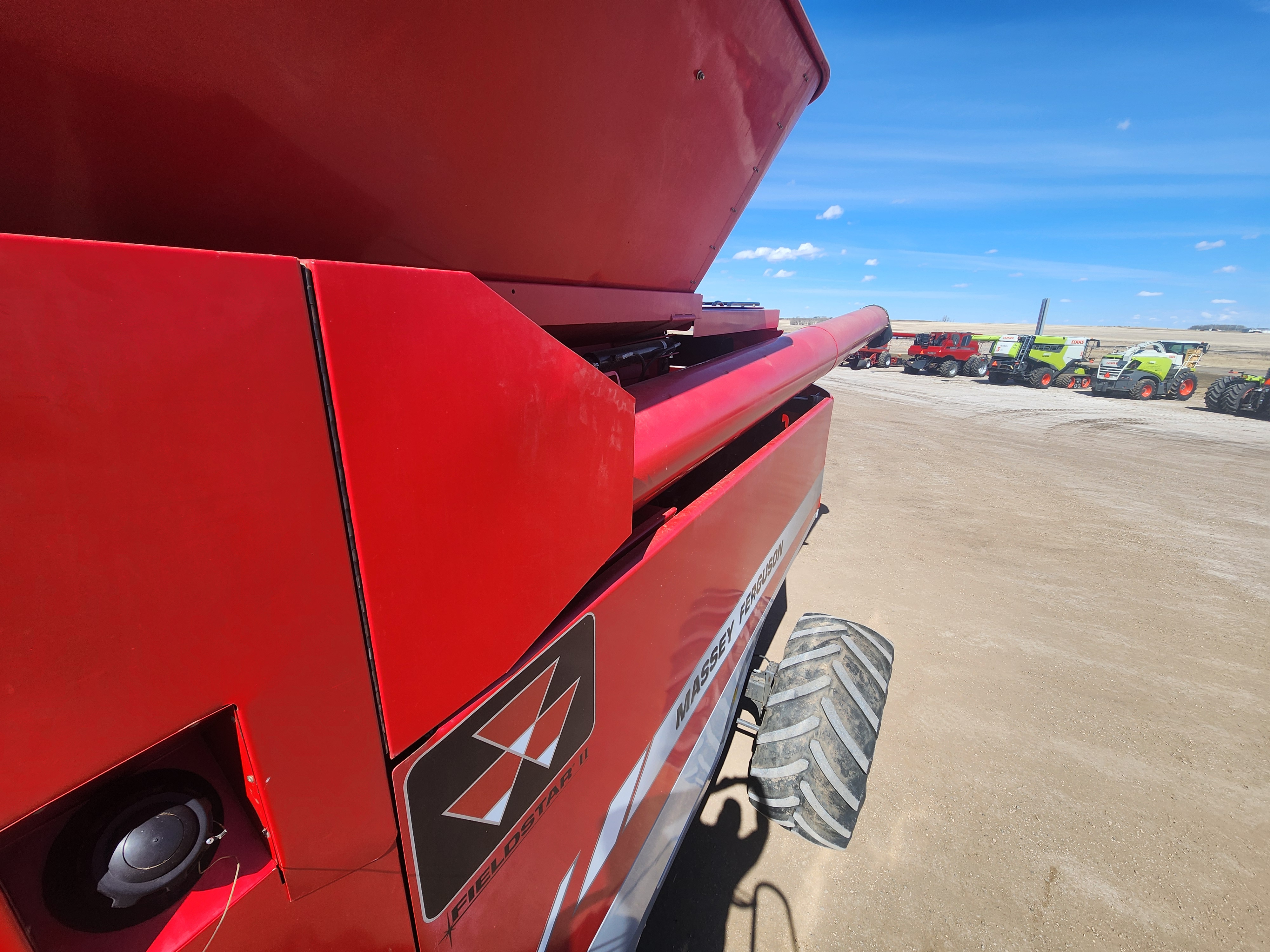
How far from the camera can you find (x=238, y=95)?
25.0 inches

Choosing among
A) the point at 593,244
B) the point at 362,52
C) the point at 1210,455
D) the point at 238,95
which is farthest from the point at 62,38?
the point at 1210,455

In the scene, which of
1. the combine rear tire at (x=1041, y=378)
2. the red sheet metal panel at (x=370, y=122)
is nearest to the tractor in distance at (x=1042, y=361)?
the combine rear tire at (x=1041, y=378)

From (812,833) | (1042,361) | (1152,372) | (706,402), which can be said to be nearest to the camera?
(706,402)

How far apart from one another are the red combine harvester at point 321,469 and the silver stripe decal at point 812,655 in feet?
5.00

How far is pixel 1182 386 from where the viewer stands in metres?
18.5

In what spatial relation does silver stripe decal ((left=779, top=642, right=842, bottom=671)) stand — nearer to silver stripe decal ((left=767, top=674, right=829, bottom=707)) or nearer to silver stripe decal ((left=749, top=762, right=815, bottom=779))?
silver stripe decal ((left=767, top=674, right=829, bottom=707))

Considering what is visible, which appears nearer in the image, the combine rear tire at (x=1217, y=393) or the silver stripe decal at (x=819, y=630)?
A: the silver stripe decal at (x=819, y=630)

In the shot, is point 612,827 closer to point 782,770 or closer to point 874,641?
point 782,770

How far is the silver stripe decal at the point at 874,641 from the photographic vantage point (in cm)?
288

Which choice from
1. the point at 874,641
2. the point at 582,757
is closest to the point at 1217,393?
the point at 874,641

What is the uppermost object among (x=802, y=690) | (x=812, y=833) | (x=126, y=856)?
(x=126, y=856)

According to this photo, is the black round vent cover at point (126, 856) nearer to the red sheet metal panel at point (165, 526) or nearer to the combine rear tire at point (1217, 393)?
the red sheet metal panel at point (165, 526)

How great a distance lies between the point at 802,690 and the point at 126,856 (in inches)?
99.3

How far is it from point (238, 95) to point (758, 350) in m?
2.29
